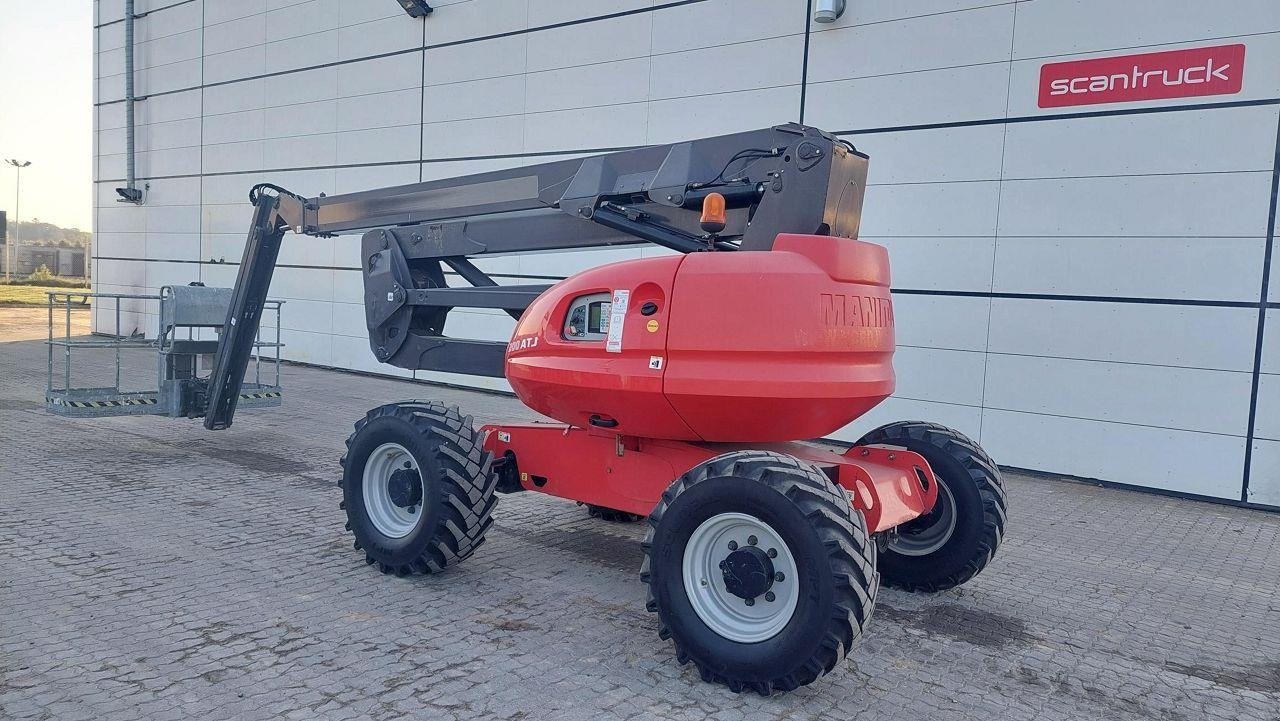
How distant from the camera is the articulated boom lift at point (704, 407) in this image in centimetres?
413

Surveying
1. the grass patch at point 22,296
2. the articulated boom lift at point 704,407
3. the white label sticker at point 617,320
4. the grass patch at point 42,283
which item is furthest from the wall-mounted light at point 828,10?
the grass patch at point 42,283

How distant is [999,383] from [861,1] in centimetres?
491

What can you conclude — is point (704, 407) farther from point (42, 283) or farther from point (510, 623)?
point (42, 283)

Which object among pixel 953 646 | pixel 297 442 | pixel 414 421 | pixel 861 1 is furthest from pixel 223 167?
pixel 953 646

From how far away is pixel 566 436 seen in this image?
18.6 ft

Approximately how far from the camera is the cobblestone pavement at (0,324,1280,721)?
4012 millimetres

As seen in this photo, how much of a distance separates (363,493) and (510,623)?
61.7 inches

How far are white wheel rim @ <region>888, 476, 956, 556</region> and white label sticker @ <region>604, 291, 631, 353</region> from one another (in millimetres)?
2139

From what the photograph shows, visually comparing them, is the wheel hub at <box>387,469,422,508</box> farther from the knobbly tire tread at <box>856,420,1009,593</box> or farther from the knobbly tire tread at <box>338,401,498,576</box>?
the knobbly tire tread at <box>856,420,1009,593</box>

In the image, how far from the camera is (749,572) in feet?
13.6

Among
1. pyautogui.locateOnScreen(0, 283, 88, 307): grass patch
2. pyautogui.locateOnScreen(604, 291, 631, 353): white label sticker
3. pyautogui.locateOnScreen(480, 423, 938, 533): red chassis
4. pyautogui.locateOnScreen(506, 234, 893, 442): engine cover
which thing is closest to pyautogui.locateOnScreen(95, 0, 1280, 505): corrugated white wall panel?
pyautogui.locateOnScreen(480, 423, 938, 533): red chassis

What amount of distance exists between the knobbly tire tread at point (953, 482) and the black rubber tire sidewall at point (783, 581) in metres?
1.84

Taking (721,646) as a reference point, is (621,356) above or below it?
above

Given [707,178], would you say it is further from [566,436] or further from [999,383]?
[999,383]
